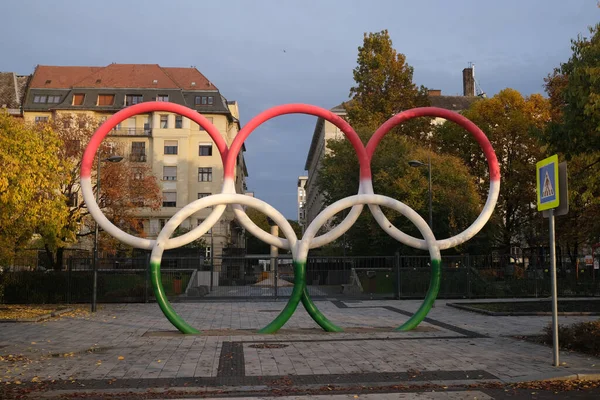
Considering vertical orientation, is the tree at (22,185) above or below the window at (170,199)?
below

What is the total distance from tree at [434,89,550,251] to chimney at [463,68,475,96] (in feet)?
115

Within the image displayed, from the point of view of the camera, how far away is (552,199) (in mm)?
10352

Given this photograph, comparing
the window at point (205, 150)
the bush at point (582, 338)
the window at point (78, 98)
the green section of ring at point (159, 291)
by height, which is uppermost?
the window at point (78, 98)

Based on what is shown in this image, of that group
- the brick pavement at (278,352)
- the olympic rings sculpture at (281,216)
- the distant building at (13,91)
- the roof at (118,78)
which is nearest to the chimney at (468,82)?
the roof at (118,78)

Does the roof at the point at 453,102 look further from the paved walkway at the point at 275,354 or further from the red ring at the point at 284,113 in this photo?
the red ring at the point at 284,113

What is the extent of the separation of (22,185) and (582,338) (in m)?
16.6

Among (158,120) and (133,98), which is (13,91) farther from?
(158,120)

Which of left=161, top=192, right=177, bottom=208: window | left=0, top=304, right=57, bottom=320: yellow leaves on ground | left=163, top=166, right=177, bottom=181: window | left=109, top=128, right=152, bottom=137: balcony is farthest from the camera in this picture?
left=163, top=166, right=177, bottom=181: window

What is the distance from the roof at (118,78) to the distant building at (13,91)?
1.75m

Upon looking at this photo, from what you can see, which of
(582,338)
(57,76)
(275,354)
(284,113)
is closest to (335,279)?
(284,113)

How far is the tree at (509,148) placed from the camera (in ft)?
138

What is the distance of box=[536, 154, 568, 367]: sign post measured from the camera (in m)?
10.2

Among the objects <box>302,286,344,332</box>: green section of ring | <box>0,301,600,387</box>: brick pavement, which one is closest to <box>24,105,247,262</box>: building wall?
<box>0,301,600,387</box>: brick pavement

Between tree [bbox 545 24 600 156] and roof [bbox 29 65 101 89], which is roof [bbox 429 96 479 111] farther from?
tree [bbox 545 24 600 156]
